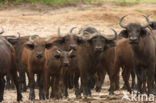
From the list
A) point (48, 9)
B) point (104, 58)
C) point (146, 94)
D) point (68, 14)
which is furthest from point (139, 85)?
point (48, 9)

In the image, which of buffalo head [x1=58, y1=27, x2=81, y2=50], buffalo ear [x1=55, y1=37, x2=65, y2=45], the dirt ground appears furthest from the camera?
the dirt ground

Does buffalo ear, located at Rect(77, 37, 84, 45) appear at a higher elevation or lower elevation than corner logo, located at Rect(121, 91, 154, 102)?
higher

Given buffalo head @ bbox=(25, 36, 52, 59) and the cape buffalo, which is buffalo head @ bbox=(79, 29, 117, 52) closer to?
the cape buffalo

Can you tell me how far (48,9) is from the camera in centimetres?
3544

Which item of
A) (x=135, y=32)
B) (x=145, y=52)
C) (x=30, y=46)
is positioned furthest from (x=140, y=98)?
(x=30, y=46)

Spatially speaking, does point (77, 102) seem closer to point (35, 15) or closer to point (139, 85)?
point (139, 85)

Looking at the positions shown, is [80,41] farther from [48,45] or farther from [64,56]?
[64,56]

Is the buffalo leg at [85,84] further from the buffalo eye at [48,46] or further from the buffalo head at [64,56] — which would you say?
the buffalo eye at [48,46]

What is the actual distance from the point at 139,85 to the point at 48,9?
1643 centimetres

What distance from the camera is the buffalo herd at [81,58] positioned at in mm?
19266

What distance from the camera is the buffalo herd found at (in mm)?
19266

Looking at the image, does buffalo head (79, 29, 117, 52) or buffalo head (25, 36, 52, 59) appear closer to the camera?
buffalo head (25, 36, 52, 59)

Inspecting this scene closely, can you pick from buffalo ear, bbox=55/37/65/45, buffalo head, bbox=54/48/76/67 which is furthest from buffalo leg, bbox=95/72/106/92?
buffalo head, bbox=54/48/76/67

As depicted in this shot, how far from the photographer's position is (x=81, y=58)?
20.8m
